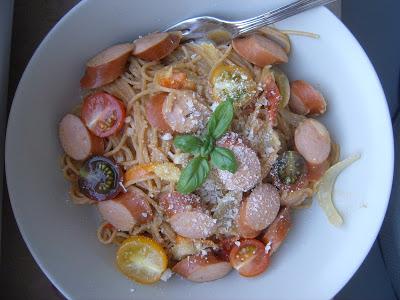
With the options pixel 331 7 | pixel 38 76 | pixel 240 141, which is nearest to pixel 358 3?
pixel 331 7

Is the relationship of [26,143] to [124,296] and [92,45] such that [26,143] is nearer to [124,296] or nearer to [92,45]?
[92,45]

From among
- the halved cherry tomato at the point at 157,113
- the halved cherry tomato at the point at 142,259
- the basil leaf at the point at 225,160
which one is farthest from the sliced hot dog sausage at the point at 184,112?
the halved cherry tomato at the point at 142,259

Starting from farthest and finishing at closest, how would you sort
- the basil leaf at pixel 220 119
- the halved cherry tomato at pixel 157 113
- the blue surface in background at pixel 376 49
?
the blue surface in background at pixel 376 49, the halved cherry tomato at pixel 157 113, the basil leaf at pixel 220 119

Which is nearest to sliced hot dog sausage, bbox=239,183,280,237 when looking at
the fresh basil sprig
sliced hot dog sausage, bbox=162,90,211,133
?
the fresh basil sprig

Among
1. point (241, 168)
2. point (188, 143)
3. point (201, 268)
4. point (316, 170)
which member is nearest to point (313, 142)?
point (316, 170)

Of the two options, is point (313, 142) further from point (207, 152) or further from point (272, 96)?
point (207, 152)

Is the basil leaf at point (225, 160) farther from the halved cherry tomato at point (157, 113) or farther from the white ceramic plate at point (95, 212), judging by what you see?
the white ceramic plate at point (95, 212)
